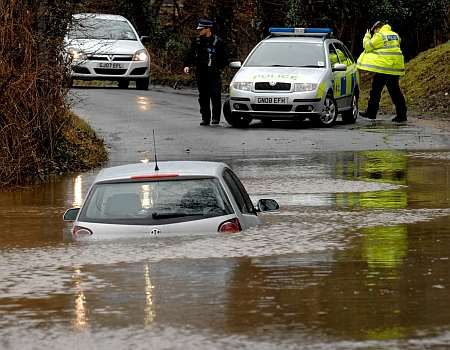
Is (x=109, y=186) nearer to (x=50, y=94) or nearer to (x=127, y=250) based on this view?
(x=127, y=250)

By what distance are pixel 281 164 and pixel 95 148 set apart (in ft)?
10.6

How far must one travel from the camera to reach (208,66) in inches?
1029

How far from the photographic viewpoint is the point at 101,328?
8.86 meters

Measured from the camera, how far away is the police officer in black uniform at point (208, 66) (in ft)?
85.6

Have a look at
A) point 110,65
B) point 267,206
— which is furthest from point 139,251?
point 110,65

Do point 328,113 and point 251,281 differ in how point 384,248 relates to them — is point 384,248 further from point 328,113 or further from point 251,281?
point 328,113

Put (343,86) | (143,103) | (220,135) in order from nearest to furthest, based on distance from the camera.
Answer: (220,135), (343,86), (143,103)

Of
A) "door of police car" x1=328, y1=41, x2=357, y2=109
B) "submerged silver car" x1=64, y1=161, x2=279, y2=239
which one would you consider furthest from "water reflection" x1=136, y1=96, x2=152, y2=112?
"submerged silver car" x1=64, y1=161, x2=279, y2=239

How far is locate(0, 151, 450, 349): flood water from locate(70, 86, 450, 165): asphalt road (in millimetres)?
5445

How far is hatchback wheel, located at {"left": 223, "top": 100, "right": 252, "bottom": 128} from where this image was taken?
26.2 m

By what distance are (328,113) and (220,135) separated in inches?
102

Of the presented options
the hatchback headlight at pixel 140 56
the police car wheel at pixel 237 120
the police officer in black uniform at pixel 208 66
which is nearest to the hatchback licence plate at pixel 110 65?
the hatchback headlight at pixel 140 56

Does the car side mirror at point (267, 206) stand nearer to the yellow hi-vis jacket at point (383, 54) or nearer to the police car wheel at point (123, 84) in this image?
the yellow hi-vis jacket at point (383, 54)

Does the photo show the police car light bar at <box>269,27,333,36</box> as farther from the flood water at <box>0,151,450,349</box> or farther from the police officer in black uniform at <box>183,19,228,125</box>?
the flood water at <box>0,151,450,349</box>
